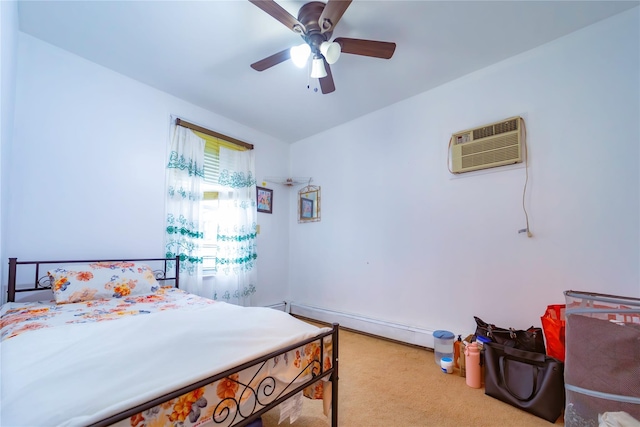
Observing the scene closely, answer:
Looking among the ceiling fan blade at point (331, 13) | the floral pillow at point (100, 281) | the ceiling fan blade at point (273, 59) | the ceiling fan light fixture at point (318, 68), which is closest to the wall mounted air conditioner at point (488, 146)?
the ceiling fan light fixture at point (318, 68)

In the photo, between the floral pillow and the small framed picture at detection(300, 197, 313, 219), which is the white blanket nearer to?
the floral pillow

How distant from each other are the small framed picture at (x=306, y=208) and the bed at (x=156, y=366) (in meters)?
2.41

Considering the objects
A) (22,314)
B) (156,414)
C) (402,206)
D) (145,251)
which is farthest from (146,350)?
(402,206)

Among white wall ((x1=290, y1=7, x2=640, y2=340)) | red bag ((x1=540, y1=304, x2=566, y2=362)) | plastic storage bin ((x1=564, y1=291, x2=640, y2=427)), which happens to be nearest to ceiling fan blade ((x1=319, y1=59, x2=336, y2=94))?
white wall ((x1=290, y1=7, x2=640, y2=340))

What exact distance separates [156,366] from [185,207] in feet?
7.51

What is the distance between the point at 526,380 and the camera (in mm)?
1696

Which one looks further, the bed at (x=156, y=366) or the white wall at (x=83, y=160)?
the white wall at (x=83, y=160)

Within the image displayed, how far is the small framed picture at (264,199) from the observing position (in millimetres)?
3748

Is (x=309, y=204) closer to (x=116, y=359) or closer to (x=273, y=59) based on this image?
(x=273, y=59)

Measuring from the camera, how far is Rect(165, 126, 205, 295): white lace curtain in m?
2.83

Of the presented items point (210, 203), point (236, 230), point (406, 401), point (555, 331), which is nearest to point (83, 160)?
point (210, 203)

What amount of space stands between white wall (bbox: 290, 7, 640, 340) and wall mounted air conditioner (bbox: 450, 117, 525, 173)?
3.4 inches

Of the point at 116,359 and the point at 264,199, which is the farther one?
the point at 264,199

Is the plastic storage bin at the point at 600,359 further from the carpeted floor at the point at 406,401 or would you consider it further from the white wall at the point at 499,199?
the white wall at the point at 499,199
